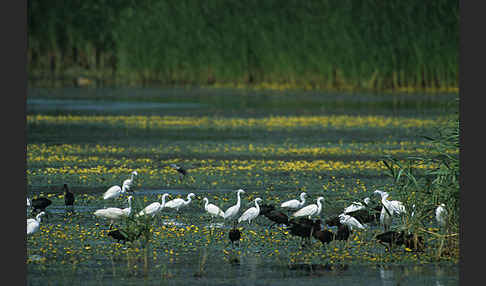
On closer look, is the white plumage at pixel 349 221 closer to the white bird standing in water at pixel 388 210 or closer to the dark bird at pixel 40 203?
the white bird standing in water at pixel 388 210

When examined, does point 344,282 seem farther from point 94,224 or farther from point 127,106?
point 127,106

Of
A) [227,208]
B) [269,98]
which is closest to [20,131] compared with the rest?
[227,208]

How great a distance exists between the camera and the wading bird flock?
1218 centimetres

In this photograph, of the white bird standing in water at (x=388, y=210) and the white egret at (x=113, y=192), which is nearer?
the white bird standing in water at (x=388, y=210)

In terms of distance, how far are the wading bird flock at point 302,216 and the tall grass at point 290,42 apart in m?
24.7

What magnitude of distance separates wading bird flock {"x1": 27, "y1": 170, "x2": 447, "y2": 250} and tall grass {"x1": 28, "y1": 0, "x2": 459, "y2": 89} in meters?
24.7

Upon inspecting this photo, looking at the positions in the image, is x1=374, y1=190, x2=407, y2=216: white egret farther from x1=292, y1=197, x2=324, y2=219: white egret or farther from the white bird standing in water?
x1=292, y1=197, x2=324, y2=219: white egret

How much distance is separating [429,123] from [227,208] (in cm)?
1440

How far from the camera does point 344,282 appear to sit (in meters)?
10.6

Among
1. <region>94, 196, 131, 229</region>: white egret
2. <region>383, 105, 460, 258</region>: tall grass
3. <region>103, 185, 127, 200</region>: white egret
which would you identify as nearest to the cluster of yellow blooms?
<region>103, 185, 127, 200</region>: white egret

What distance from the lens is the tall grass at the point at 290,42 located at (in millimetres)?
38969

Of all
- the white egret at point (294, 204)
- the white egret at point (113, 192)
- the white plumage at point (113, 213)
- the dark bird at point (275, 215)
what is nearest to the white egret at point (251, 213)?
the dark bird at point (275, 215)

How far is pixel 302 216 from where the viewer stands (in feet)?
45.7

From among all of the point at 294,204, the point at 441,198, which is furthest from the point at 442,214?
the point at 294,204
